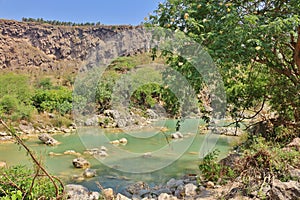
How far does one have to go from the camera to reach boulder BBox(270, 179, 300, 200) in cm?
287

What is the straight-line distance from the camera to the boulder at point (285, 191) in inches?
113

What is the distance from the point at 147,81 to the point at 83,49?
38.5m

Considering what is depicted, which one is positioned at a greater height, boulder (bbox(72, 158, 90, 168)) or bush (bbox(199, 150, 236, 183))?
bush (bbox(199, 150, 236, 183))

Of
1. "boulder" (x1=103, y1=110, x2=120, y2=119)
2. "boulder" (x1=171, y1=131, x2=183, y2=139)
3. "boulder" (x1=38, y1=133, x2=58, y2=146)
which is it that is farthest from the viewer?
"boulder" (x1=103, y1=110, x2=120, y2=119)

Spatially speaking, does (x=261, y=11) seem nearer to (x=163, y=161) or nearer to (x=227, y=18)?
(x=227, y=18)

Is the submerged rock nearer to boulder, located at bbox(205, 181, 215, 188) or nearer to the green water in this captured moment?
the green water

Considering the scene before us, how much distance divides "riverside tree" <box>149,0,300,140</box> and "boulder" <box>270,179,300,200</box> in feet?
4.83

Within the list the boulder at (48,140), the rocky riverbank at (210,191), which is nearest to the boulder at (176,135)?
the boulder at (48,140)

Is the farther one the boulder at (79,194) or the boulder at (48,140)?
the boulder at (48,140)

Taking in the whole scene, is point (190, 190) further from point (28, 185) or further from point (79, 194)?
point (28, 185)

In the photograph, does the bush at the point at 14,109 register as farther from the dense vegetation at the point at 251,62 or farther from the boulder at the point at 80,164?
the dense vegetation at the point at 251,62

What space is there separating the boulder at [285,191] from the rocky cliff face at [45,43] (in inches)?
1345

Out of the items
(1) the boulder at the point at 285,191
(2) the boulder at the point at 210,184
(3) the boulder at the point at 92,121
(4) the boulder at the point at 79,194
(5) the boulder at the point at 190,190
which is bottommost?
(4) the boulder at the point at 79,194

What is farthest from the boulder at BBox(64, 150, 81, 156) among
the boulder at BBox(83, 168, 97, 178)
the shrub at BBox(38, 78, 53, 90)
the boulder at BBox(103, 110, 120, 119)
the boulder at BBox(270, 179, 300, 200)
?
the shrub at BBox(38, 78, 53, 90)
